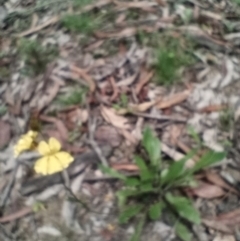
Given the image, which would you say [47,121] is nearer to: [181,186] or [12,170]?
[12,170]

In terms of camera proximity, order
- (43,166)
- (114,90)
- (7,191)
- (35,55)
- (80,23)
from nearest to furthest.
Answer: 1. (43,166)
2. (7,191)
3. (114,90)
4. (35,55)
5. (80,23)

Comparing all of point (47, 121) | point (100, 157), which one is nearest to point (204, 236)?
point (100, 157)

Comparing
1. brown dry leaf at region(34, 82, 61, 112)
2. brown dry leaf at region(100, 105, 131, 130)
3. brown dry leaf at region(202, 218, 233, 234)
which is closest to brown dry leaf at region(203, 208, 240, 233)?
brown dry leaf at region(202, 218, 233, 234)

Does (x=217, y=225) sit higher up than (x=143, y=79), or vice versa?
(x=143, y=79)

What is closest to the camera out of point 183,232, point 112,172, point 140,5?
point 183,232

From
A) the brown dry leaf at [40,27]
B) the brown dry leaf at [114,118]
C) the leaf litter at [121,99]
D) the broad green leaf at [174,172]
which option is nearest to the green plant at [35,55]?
the leaf litter at [121,99]

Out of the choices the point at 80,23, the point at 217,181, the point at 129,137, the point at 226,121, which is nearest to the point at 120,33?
the point at 80,23

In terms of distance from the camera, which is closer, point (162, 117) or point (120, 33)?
point (162, 117)

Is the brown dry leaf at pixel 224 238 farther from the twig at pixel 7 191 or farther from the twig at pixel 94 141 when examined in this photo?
the twig at pixel 7 191

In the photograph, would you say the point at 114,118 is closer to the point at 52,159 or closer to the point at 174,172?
the point at 174,172
